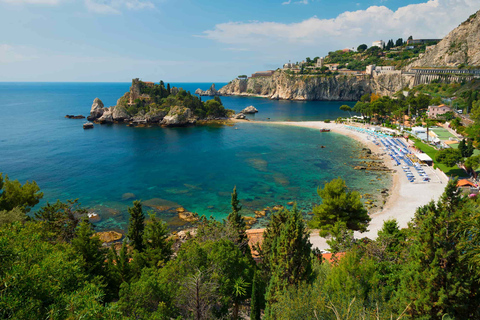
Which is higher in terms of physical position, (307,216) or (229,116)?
(229,116)

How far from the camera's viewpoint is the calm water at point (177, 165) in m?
35.2

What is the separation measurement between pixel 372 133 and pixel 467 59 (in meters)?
79.0

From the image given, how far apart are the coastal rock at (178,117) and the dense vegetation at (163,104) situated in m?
3.33

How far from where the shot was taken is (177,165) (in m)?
49.9

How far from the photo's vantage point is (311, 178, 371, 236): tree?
858 inches

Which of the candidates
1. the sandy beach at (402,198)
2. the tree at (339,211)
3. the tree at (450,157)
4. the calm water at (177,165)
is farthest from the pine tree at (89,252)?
the tree at (450,157)

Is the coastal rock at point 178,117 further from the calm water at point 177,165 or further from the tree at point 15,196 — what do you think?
the tree at point 15,196

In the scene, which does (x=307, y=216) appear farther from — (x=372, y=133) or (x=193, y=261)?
(x=372, y=133)

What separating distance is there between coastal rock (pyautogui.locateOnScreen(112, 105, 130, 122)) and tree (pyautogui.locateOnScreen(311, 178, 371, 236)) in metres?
87.1

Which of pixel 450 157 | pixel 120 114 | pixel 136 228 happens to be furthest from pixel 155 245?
pixel 120 114

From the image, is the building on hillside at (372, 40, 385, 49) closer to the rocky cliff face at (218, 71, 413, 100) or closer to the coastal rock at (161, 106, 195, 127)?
the rocky cliff face at (218, 71, 413, 100)

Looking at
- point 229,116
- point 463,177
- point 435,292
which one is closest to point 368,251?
point 435,292

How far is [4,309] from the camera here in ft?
22.1

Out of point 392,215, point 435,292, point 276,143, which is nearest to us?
point 435,292
